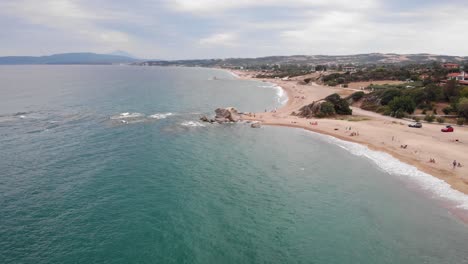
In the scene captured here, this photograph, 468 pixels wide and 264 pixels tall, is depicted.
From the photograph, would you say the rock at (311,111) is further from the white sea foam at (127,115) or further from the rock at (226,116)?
the white sea foam at (127,115)

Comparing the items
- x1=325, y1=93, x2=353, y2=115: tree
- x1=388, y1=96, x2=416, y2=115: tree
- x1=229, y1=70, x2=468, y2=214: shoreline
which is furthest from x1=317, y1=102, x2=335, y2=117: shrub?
x1=388, y1=96, x2=416, y2=115: tree

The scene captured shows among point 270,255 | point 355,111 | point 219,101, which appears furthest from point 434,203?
point 219,101

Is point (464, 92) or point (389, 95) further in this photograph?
point (389, 95)

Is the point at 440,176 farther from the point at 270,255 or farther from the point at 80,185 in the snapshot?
the point at 80,185

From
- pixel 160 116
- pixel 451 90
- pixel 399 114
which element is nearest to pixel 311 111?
pixel 399 114

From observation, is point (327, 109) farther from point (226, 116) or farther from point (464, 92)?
point (464, 92)

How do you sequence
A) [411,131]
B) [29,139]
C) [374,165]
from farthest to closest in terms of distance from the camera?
[411,131], [29,139], [374,165]
